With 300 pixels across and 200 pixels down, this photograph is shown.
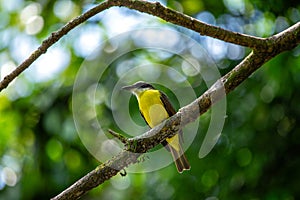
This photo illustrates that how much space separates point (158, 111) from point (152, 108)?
13 centimetres

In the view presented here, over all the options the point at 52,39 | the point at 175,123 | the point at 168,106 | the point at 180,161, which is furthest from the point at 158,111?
the point at 52,39

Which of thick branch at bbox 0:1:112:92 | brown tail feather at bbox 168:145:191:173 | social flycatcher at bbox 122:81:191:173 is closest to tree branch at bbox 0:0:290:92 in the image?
thick branch at bbox 0:1:112:92

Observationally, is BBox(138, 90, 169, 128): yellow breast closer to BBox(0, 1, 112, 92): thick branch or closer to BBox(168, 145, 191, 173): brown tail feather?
BBox(168, 145, 191, 173): brown tail feather

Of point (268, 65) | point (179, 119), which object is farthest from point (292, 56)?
point (179, 119)

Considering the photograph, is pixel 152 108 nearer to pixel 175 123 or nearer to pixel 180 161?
pixel 180 161

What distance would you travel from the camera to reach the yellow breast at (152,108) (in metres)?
5.26

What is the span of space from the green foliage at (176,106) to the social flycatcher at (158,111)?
30.5 inches

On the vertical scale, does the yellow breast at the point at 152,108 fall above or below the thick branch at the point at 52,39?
below

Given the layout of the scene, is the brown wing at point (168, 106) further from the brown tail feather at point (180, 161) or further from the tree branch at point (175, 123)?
the tree branch at point (175, 123)

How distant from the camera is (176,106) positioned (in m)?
6.72

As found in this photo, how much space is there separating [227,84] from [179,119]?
0.34m

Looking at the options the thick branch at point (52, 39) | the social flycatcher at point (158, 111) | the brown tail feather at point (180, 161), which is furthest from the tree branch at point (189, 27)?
the brown tail feather at point (180, 161)

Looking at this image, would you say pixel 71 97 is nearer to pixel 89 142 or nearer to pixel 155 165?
pixel 89 142

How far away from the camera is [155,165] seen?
258 inches
